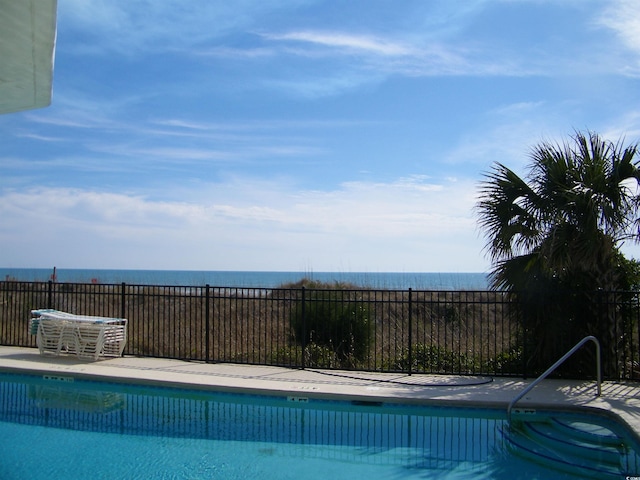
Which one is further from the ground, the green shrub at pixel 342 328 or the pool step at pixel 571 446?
the green shrub at pixel 342 328

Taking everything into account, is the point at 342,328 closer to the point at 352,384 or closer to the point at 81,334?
the point at 352,384

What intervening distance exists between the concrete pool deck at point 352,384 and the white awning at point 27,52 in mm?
4234

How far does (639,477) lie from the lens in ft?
17.3

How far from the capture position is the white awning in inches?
168

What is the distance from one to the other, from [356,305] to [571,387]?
12.5 ft

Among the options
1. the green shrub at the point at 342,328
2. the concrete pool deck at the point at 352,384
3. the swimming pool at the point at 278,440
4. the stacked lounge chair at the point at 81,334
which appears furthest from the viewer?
the green shrub at the point at 342,328

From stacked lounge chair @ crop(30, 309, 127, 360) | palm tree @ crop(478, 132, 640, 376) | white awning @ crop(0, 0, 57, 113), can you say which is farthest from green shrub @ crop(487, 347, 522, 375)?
white awning @ crop(0, 0, 57, 113)

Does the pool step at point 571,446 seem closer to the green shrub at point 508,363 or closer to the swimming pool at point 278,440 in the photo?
the swimming pool at point 278,440

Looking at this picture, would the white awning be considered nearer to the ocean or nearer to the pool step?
the pool step

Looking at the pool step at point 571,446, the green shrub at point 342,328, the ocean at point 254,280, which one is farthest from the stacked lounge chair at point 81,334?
the pool step at point 571,446

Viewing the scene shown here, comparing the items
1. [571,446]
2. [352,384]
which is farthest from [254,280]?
[571,446]

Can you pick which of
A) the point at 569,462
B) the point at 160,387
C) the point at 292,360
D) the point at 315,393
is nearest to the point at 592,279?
the point at 569,462

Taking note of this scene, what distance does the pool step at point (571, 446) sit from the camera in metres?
5.57

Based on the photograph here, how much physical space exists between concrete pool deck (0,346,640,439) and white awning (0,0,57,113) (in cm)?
423
